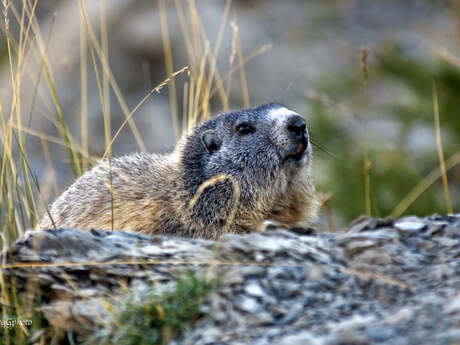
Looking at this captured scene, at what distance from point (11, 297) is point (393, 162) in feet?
23.9

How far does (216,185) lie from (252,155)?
1.28 ft

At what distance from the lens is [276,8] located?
17375mm

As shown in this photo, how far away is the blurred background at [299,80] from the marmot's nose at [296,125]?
3744 millimetres

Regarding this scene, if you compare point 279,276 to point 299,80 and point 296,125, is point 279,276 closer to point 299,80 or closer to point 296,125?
point 296,125

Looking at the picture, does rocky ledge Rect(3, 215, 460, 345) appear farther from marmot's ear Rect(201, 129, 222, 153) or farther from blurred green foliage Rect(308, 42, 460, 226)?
blurred green foliage Rect(308, 42, 460, 226)

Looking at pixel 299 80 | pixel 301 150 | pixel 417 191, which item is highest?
pixel 299 80

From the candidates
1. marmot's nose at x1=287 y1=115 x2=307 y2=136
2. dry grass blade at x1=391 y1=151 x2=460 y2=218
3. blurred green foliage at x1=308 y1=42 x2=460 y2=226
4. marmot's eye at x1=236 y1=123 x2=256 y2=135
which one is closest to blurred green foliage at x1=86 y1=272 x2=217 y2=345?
marmot's nose at x1=287 y1=115 x2=307 y2=136

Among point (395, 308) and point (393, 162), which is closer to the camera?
point (395, 308)

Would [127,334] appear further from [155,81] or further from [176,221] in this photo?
[155,81]

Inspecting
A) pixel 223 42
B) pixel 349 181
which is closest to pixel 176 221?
pixel 349 181

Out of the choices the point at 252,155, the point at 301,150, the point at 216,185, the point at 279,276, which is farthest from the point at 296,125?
the point at 279,276

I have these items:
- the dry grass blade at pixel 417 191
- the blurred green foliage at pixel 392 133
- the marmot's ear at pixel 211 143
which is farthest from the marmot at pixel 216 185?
the blurred green foliage at pixel 392 133

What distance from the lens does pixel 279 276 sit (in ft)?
10.3

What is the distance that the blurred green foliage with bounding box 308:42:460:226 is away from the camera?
9.16 metres
